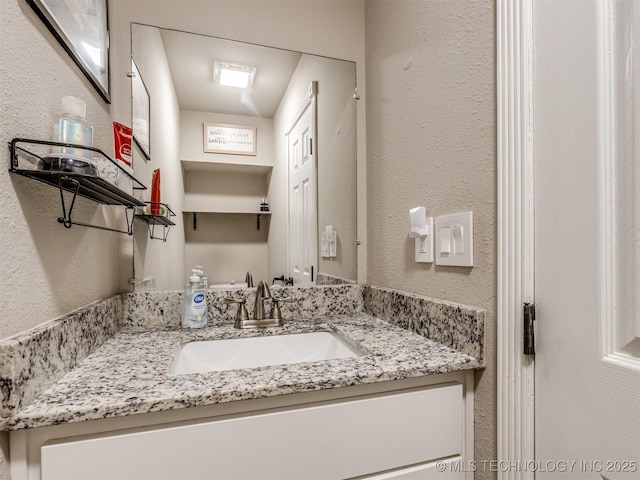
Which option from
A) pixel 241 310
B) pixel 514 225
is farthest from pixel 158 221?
pixel 514 225

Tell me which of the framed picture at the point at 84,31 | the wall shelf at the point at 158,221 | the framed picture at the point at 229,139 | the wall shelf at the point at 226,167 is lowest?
the wall shelf at the point at 158,221

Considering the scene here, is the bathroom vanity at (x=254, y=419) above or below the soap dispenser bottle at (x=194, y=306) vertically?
below

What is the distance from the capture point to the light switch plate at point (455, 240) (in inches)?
29.3

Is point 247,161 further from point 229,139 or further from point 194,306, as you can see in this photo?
point 194,306

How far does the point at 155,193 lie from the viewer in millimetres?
1008

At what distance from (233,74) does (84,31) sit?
0.45 m

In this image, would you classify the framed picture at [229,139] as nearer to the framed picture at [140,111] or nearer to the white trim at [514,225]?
the framed picture at [140,111]

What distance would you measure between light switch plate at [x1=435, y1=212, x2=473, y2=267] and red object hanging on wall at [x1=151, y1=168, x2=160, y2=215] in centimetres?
82

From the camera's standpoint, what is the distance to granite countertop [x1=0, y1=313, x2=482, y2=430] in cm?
50

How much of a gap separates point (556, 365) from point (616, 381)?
3.8 inches

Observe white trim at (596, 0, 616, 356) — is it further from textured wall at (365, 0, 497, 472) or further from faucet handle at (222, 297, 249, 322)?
faucet handle at (222, 297, 249, 322)

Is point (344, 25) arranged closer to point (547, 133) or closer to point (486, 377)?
point (547, 133)

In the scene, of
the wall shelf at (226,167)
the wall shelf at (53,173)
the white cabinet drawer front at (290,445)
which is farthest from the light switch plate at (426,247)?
the wall shelf at (53,173)

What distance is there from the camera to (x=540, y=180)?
1.99ft
